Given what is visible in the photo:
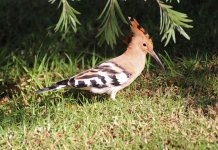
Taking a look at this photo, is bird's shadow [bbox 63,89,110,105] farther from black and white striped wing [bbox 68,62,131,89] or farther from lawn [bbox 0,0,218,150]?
black and white striped wing [bbox 68,62,131,89]

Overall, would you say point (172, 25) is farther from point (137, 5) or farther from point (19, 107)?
point (137, 5)

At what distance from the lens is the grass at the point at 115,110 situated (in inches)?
163

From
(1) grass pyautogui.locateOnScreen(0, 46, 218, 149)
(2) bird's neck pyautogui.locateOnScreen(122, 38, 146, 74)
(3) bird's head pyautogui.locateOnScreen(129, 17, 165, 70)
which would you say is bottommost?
(1) grass pyautogui.locateOnScreen(0, 46, 218, 149)

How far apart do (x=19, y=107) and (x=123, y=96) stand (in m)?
0.98

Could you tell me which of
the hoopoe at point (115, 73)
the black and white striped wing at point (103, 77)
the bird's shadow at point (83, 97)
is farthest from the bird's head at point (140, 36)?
the bird's shadow at point (83, 97)

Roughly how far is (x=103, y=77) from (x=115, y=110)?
320 millimetres

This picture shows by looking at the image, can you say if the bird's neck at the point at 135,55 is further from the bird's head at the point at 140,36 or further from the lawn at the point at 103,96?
the lawn at the point at 103,96

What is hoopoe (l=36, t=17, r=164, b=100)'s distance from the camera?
15.3 feet

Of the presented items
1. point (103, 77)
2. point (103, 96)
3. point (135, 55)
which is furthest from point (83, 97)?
point (135, 55)

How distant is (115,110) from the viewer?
4.63 metres

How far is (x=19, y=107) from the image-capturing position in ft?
16.4

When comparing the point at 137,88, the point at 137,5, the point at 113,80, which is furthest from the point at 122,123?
the point at 137,5

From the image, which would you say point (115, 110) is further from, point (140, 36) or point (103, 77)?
point (140, 36)

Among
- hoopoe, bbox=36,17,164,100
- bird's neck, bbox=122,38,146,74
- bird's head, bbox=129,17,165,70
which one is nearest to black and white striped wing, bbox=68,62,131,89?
hoopoe, bbox=36,17,164,100
